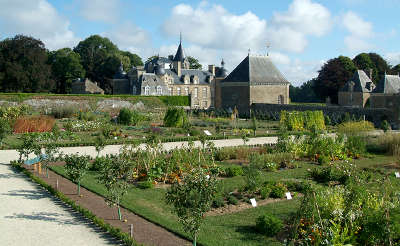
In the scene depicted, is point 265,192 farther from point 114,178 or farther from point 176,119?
point 176,119

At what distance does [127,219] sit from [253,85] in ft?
102

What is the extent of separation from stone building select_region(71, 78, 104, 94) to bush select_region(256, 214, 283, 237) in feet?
165

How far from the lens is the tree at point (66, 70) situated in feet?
197

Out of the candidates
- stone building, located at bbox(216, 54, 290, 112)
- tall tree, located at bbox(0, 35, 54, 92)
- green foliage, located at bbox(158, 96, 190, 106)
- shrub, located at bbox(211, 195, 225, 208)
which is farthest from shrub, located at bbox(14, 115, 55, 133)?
tall tree, located at bbox(0, 35, 54, 92)

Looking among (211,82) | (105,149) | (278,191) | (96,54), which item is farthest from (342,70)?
(278,191)

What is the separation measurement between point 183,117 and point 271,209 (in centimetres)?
1674

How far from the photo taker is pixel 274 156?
14055mm

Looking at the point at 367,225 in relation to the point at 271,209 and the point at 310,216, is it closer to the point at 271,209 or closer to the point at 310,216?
the point at 310,216

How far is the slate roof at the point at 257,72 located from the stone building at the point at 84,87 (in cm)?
2346

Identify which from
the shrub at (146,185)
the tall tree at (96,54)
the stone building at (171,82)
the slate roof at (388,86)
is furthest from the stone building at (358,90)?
the shrub at (146,185)

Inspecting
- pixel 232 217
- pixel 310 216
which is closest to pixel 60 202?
pixel 232 217

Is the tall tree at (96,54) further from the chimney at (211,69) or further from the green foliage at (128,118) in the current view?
the green foliage at (128,118)

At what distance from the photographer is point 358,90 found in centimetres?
4284

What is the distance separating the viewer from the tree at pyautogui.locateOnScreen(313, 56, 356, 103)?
52469 millimetres
